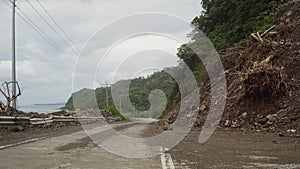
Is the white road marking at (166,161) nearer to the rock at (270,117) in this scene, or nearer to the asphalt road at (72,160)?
the asphalt road at (72,160)

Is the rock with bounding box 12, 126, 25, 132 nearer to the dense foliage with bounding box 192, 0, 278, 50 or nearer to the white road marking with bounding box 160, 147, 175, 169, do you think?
the white road marking with bounding box 160, 147, 175, 169

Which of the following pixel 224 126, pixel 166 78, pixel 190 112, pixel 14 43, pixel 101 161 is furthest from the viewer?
pixel 166 78

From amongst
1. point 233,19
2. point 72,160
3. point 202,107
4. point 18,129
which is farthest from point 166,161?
point 233,19

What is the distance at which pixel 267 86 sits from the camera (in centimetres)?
1502

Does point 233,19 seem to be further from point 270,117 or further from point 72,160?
point 72,160

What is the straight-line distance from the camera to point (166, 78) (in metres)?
51.8

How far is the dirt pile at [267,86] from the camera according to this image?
13.8 m

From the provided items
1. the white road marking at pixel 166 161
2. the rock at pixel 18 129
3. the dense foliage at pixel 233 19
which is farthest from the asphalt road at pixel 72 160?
the dense foliage at pixel 233 19

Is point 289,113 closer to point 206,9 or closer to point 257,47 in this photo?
point 257,47

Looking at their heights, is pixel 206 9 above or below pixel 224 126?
above

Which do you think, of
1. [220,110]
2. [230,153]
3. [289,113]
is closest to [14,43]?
[220,110]

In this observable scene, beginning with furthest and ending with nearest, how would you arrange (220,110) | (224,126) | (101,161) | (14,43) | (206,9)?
(206,9) < (14,43) < (220,110) < (224,126) < (101,161)

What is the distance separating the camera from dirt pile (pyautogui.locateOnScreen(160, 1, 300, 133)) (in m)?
13.8

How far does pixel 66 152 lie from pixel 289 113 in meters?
8.59
